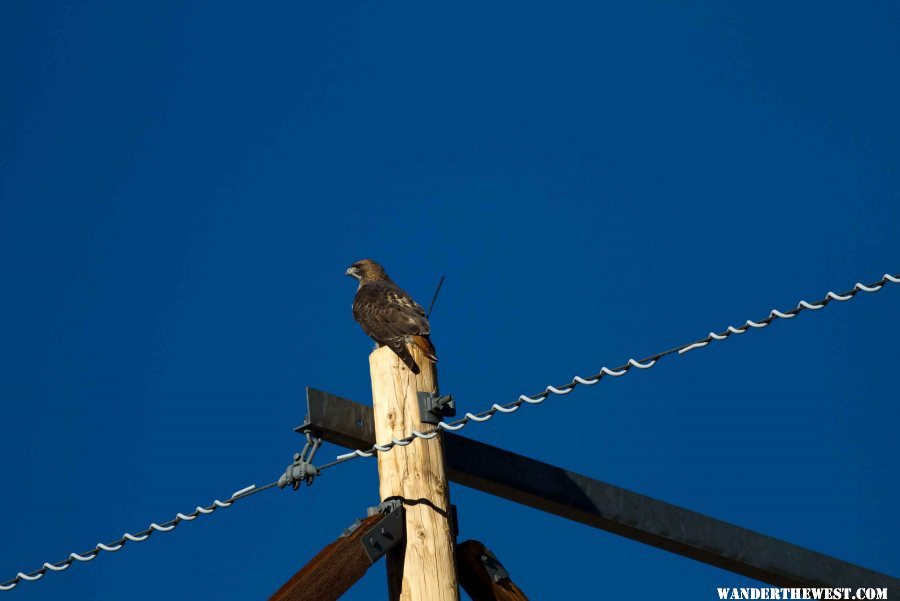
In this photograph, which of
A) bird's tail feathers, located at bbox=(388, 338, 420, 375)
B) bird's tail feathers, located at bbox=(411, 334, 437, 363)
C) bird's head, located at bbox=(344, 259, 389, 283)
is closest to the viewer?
bird's tail feathers, located at bbox=(388, 338, 420, 375)

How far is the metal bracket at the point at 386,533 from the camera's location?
17.9ft

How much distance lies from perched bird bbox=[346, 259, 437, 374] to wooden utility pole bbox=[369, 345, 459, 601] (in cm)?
13

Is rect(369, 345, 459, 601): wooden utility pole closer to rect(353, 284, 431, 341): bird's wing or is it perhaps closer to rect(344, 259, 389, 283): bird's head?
rect(353, 284, 431, 341): bird's wing

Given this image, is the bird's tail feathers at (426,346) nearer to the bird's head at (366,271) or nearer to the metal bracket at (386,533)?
the metal bracket at (386,533)

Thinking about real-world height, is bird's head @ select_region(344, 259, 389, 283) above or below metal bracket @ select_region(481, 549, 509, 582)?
above

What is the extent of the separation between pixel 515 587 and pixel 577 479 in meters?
0.75

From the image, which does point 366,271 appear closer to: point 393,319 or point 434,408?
point 393,319

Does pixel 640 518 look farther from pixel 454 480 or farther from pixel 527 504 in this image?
pixel 454 480

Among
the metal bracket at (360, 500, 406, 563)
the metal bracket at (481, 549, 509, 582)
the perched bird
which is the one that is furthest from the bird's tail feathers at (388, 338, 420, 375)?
the metal bracket at (481, 549, 509, 582)

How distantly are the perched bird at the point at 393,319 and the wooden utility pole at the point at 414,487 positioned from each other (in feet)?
0.41

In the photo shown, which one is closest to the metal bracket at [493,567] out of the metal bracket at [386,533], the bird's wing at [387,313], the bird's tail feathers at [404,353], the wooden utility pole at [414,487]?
the wooden utility pole at [414,487]

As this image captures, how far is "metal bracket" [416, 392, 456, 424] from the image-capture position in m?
5.85

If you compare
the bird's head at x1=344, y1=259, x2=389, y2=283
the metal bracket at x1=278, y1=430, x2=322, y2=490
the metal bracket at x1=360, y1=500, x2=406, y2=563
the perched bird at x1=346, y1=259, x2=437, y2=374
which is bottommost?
the metal bracket at x1=360, y1=500, x2=406, y2=563

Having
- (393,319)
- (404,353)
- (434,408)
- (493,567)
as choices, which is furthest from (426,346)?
(493,567)
